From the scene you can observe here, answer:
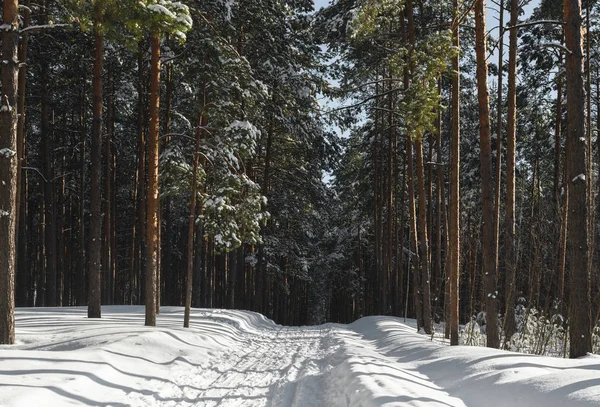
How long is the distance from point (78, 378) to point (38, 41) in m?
15.7

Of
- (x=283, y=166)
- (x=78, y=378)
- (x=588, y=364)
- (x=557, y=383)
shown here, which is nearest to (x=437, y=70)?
(x=588, y=364)

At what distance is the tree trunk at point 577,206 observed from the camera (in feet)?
27.2

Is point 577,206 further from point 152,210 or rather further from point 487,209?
point 152,210

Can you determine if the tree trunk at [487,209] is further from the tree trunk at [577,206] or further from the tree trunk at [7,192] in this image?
the tree trunk at [7,192]

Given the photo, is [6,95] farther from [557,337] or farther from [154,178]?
[557,337]

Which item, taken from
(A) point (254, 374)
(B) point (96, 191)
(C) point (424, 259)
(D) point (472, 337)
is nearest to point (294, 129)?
(C) point (424, 259)

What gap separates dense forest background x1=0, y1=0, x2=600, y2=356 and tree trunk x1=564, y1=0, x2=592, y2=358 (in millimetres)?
36

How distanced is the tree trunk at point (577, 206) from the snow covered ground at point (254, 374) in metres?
0.66

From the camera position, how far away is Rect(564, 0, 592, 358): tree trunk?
8.28 metres

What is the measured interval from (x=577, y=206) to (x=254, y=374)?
6458mm

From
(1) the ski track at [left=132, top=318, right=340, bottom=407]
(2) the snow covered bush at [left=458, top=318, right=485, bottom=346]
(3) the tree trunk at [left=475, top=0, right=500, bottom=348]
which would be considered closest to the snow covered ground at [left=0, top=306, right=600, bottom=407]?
(1) the ski track at [left=132, top=318, right=340, bottom=407]

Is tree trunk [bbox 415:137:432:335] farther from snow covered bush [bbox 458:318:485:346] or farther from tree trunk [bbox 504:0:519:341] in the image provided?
tree trunk [bbox 504:0:519:341]

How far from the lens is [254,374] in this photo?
9.24 m

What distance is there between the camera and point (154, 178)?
1316cm
